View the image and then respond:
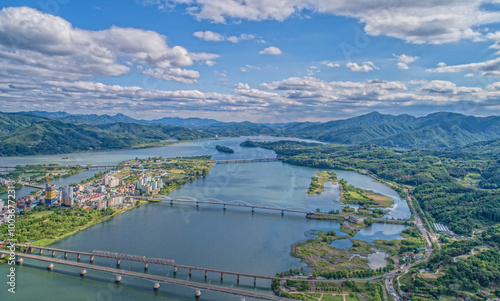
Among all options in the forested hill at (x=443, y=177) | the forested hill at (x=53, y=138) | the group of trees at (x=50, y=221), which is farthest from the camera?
the forested hill at (x=53, y=138)

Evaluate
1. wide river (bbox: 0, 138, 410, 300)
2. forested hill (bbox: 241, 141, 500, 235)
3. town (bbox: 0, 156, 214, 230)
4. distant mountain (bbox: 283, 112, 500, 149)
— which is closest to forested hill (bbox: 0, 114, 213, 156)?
town (bbox: 0, 156, 214, 230)

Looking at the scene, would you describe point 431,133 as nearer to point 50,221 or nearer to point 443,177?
point 443,177

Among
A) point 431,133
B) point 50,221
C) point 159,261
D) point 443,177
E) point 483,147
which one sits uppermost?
point 431,133

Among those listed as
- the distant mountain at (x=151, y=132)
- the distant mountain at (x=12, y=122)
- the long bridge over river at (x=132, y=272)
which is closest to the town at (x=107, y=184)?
the long bridge over river at (x=132, y=272)

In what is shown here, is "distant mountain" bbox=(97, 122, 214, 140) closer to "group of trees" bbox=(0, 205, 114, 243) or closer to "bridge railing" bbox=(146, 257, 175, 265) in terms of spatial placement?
"group of trees" bbox=(0, 205, 114, 243)

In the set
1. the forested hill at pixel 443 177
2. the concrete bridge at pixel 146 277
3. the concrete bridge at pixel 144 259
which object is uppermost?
the forested hill at pixel 443 177

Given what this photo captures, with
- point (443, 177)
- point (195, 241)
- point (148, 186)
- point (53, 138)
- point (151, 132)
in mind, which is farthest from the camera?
point (151, 132)

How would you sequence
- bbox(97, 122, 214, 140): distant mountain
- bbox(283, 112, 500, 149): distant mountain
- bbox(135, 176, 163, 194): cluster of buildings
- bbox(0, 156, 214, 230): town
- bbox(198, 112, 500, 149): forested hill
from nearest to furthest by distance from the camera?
bbox(0, 156, 214, 230): town
bbox(135, 176, 163, 194): cluster of buildings
bbox(198, 112, 500, 149): forested hill
bbox(283, 112, 500, 149): distant mountain
bbox(97, 122, 214, 140): distant mountain

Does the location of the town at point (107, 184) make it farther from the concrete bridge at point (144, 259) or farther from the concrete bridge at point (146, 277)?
the concrete bridge at point (146, 277)

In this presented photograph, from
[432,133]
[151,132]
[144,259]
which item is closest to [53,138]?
[151,132]

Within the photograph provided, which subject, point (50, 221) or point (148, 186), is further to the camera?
point (148, 186)

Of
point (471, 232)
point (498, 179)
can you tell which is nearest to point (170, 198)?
point (471, 232)
